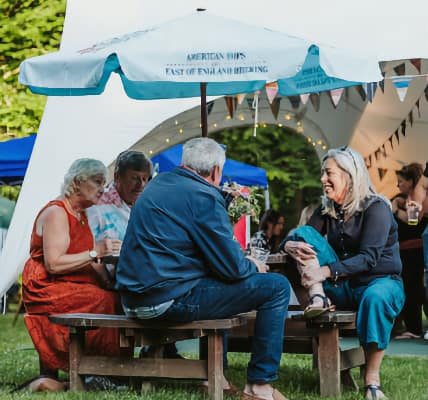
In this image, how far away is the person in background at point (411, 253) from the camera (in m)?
10.3

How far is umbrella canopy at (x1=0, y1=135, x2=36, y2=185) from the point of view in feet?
42.3

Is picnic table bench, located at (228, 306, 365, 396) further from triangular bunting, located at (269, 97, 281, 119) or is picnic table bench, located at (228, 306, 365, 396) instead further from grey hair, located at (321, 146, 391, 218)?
triangular bunting, located at (269, 97, 281, 119)

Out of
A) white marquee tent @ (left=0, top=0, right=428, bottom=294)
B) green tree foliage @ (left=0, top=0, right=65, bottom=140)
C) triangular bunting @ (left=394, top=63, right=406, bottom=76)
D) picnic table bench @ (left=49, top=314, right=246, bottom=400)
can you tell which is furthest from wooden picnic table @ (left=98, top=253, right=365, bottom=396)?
green tree foliage @ (left=0, top=0, right=65, bottom=140)

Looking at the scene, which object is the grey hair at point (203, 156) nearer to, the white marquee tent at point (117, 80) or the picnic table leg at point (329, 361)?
the picnic table leg at point (329, 361)

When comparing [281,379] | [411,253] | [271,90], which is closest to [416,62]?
[271,90]

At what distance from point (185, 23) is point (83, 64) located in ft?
2.66

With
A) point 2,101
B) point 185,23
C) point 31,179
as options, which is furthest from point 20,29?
point 185,23

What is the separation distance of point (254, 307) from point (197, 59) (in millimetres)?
1474

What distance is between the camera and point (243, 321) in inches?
221

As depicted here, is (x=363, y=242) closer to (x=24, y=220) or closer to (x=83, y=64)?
(x=83, y=64)

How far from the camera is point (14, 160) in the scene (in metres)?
12.9

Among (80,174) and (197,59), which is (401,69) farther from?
(80,174)

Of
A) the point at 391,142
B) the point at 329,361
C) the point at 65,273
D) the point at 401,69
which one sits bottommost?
the point at 329,361

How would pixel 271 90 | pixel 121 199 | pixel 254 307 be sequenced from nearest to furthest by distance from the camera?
pixel 254 307
pixel 121 199
pixel 271 90
